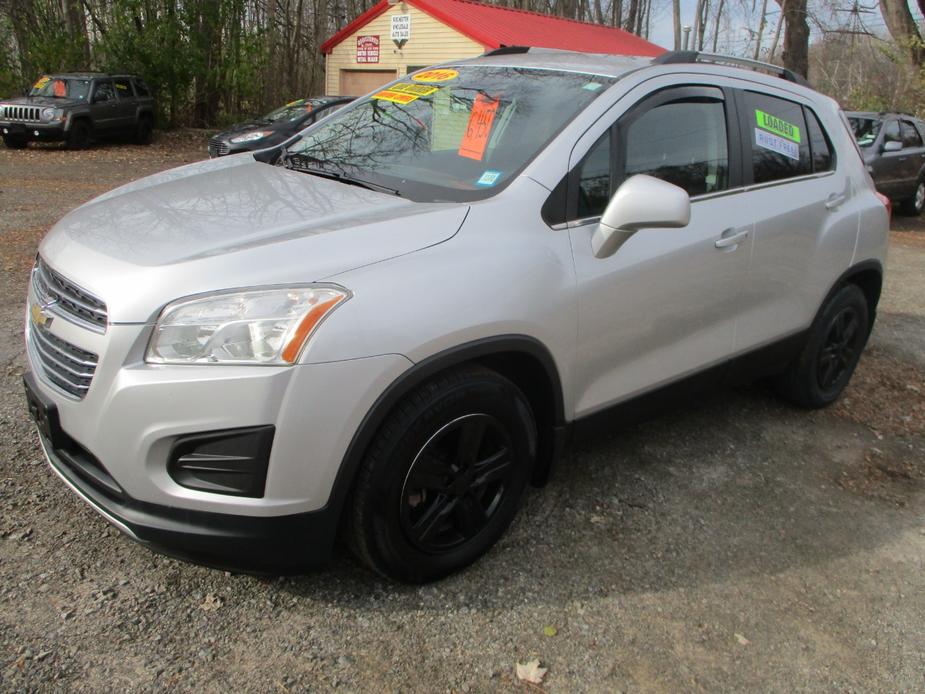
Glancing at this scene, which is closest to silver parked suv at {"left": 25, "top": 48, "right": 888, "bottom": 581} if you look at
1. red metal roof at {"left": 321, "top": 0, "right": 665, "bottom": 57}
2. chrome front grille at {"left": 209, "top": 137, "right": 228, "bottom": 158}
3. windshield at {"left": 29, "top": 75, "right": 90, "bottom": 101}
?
chrome front grille at {"left": 209, "top": 137, "right": 228, "bottom": 158}

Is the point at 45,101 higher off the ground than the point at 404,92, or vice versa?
the point at 404,92

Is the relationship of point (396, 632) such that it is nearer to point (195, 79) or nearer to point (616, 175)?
point (616, 175)

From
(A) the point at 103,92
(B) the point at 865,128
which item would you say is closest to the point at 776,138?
(B) the point at 865,128

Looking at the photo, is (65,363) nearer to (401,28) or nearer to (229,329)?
(229,329)

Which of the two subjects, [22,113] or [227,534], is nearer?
[227,534]

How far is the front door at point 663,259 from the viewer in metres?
2.95

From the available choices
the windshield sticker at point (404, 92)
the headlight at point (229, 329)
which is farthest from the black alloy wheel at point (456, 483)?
the windshield sticker at point (404, 92)

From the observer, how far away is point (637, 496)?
139 inches

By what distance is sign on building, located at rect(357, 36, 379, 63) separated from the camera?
24.2 metres

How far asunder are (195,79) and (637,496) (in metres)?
22.4

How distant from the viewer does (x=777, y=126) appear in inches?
152

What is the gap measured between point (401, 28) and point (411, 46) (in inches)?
22.9

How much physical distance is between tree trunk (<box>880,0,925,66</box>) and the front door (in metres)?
18.5

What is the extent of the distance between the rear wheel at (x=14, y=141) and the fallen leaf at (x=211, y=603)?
1737 centimetres
